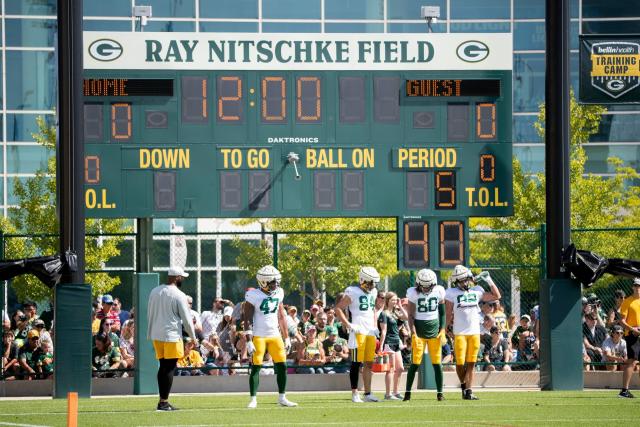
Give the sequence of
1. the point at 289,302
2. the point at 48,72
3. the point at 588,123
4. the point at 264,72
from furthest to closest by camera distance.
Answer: the point at 48,72 → the point at 289,302 → the point at 588,123 → the point at 264,72

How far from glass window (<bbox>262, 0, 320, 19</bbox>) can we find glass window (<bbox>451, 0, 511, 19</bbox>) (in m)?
4.74

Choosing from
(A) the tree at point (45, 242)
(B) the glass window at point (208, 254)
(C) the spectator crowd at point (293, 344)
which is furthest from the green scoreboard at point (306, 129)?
(B) the glass window at point (208, 254)

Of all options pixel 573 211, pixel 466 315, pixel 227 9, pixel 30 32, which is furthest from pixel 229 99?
pixel 227 9

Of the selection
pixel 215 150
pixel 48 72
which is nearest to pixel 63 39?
pixel 215 150

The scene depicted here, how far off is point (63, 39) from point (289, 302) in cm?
2167

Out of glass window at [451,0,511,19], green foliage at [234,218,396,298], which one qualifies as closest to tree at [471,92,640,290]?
green foliage at [234,218,396,298]

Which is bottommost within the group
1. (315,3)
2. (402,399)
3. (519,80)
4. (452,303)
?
(402,399)

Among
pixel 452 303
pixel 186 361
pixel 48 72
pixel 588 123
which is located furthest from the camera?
pixel 48 72

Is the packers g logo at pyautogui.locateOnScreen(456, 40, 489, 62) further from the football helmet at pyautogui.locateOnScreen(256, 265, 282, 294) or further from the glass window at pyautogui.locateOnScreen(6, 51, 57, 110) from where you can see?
the glass window at pyautogui.locateOnScreen(6, 51, 57, 110)

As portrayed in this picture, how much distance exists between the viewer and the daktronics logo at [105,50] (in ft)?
63.6

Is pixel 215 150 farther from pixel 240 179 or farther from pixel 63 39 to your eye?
pixel 63 39

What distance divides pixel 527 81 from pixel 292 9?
837 cm

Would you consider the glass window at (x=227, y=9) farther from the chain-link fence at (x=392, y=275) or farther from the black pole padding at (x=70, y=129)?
the black pole padding at (x=70, y=129)

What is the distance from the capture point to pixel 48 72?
43000 millimetres
